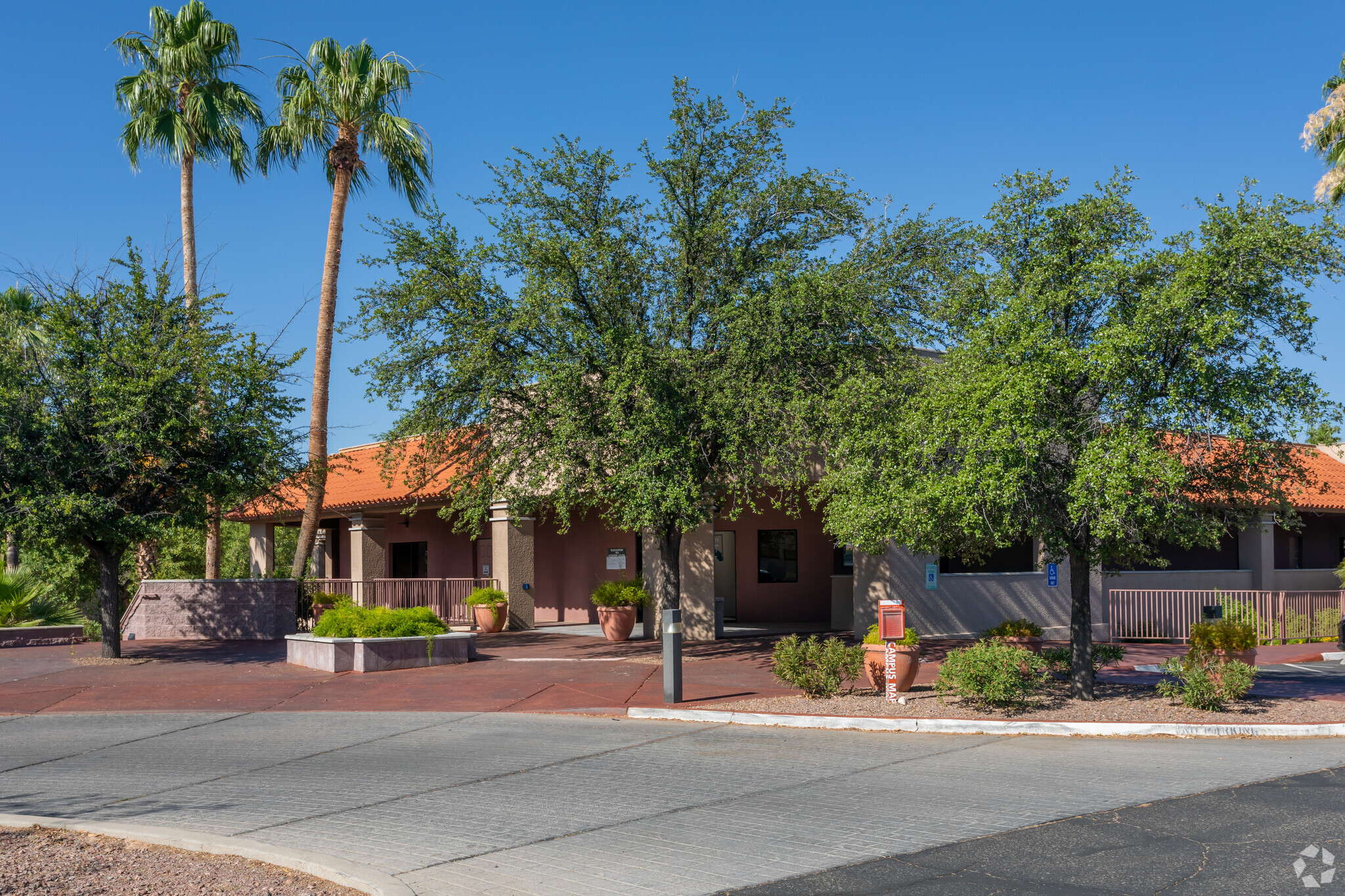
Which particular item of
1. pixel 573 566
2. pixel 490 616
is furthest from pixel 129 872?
pixel 573 566

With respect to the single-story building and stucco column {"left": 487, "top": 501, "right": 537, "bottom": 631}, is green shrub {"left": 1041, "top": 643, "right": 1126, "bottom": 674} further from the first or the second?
stucco column {"left": 487, "top": 501, "right": 537, "bottom": 631}

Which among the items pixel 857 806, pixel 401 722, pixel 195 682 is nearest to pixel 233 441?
pixel 195 682

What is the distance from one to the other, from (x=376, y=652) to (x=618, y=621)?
6.12m

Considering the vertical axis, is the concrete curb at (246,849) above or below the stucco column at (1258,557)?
below

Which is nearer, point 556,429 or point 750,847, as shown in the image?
point 750,847

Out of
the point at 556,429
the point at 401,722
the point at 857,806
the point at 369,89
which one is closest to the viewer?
the point at 857,806

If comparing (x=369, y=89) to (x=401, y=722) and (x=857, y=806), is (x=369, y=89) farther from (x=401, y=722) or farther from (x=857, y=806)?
(x=857, y=806)

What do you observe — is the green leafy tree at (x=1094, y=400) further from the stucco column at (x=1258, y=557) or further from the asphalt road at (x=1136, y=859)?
the stucco column at (x=1258, y=557)

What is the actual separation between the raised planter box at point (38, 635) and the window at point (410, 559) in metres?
10.5

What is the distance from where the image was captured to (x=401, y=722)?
41.8 feet

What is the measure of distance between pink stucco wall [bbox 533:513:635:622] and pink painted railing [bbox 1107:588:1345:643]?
1136 cm

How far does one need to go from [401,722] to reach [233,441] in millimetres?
7660

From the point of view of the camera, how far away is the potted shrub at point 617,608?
2238 centimetres

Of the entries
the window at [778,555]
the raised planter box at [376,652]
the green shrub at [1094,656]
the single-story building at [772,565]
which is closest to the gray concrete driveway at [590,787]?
the green shrub at [1094,656]
